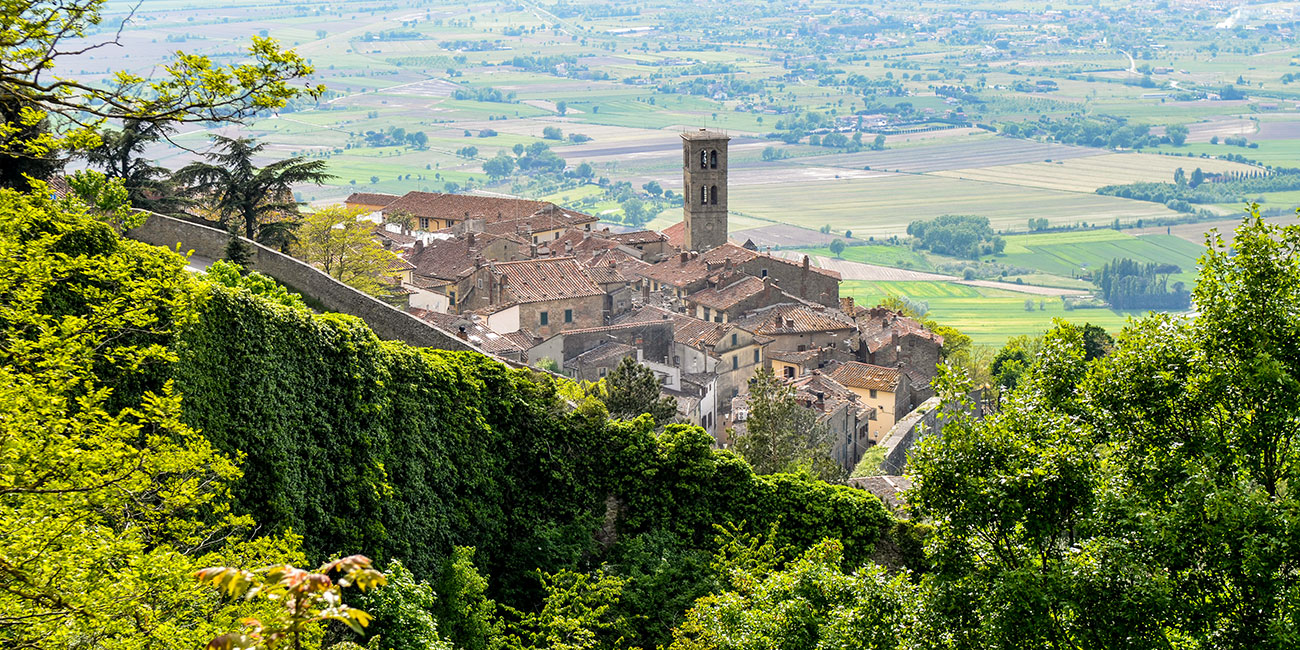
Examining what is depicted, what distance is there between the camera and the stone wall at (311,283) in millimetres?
28000

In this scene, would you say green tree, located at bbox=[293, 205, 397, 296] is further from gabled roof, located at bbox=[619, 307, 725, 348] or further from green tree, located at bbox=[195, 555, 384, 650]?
green tree, located at bbox=[195, 555, 384, 650]

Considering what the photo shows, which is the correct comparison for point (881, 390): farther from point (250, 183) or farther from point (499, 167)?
point (499, 167)

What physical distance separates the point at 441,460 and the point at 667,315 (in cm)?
3931

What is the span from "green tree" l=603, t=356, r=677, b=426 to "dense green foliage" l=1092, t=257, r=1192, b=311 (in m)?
102

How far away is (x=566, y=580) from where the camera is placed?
2338cm

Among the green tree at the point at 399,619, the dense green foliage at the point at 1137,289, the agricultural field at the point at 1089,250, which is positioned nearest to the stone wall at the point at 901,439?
the green tree at the point at 399,619

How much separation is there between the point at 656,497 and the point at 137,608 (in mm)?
15430

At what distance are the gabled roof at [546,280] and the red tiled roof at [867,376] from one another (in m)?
11.9

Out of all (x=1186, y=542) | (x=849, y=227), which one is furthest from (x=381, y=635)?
(x=849, y=227)

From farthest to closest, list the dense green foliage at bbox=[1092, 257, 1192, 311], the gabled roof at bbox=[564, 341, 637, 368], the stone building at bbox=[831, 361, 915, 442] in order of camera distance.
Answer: the dense green foliage at bbox=[1092, 257, 1192, 311] → the stone building at bbox=[831, 361, 915, 442] → the gabled roof at bbox=[564, 341, 637, 368]

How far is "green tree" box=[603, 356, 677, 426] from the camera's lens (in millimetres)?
33531

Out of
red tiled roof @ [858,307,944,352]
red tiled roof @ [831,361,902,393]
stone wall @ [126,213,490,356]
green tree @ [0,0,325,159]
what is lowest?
red tiled roof @ [858,307,944,352]

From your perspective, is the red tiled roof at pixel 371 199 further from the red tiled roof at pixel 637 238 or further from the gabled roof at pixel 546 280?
the gabled roof at pixel 546 280

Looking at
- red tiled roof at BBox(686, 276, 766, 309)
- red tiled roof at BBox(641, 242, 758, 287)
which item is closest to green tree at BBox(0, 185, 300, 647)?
red tiled roof at BBox(686, 276, 766, 309)
